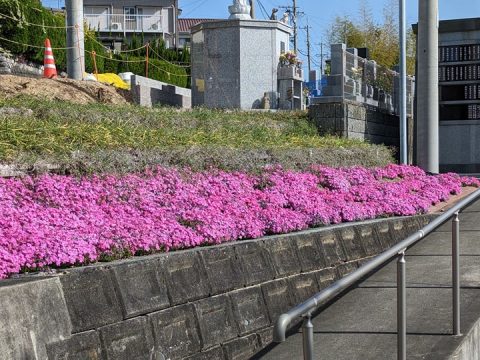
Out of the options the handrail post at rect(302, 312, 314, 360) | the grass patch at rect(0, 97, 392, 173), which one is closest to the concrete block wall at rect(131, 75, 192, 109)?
the grass patch at rect(0, 97, 392, 173)

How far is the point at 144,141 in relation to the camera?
905cm

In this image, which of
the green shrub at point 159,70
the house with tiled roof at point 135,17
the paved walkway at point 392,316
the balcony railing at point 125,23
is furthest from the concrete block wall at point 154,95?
the house with tiled roof at point 135,17

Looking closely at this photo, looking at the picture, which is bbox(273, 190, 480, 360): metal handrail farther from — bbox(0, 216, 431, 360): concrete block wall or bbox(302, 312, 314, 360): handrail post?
bbox(0, 216, 431, 360): concrete block wall

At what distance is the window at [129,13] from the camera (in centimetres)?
7044

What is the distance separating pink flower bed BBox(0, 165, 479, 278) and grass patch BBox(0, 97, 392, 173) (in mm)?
226

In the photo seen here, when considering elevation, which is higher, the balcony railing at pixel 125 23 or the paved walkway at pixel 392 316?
the balcony railing at pixel 125 23

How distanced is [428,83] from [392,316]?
33.5 ft

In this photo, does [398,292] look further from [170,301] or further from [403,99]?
[403,99]

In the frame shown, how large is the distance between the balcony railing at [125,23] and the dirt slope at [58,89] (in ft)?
182

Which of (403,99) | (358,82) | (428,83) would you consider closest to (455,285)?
(428,83)

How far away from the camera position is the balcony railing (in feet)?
229

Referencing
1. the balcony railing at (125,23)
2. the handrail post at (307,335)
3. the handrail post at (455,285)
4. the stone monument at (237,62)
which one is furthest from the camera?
the balcony railing at (125,23)

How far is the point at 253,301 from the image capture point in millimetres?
6805

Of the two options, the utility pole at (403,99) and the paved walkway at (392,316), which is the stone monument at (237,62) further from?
the paved walkway at (392,316)
